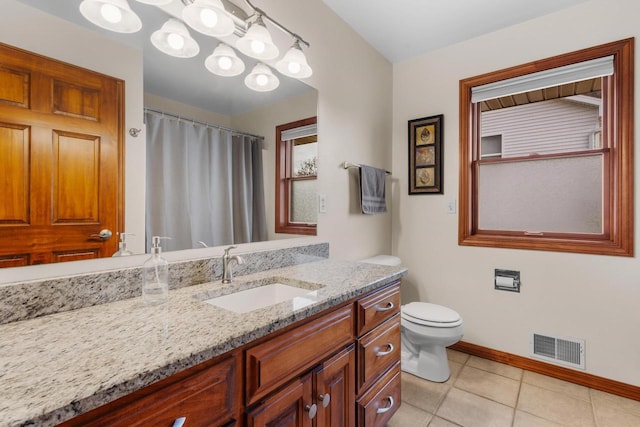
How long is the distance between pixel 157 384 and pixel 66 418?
0.15 meters

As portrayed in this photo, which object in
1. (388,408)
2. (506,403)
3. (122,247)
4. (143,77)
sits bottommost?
(506,403)

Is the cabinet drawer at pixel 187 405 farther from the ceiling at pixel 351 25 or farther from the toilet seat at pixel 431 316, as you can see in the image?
the toilet seat at pixel 431 316

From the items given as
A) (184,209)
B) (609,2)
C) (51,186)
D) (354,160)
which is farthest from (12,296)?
(609,2)

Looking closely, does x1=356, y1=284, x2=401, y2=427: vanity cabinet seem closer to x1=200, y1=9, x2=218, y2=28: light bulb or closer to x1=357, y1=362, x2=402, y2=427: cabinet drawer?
x1=357, y1=362, x2=402, y2=427: cabinet drawer

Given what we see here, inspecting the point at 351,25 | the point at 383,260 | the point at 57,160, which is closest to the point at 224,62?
the point at 57,160

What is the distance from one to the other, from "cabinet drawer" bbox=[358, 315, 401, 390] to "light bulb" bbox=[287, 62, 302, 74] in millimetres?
1360

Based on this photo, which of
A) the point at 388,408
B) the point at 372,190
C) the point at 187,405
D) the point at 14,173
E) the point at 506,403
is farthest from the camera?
the point at 372,190

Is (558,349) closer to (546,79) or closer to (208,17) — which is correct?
(546,79)

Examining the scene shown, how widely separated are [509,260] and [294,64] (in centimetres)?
203

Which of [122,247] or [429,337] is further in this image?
Answer: [429,337]

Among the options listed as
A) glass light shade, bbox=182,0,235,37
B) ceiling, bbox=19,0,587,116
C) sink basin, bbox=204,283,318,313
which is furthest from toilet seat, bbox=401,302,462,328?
glass light shade, bbox=182,0,235,37

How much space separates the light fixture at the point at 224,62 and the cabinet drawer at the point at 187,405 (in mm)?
1245

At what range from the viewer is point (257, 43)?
1.37 meters

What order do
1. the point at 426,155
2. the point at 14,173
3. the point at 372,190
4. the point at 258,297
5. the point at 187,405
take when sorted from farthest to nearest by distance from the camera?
the point at 426,155 < the point at 372,190 < the point at 258,297 < the point at 14,173 < the point at 187,405
